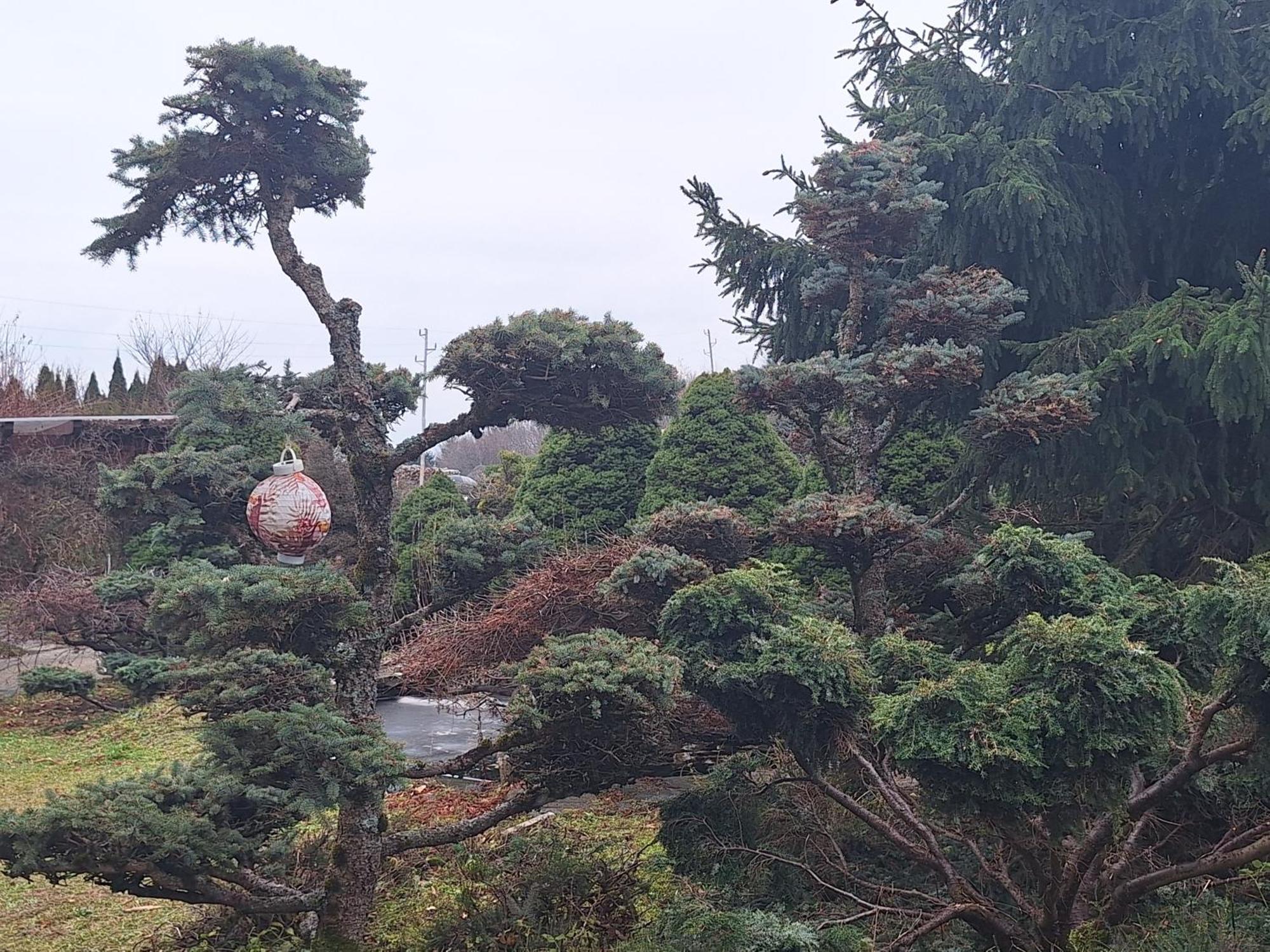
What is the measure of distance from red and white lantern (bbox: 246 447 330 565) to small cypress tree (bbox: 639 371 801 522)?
3875 mm

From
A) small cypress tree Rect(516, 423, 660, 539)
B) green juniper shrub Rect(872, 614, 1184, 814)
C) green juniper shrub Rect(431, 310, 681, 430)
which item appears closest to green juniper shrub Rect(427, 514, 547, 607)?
green juniper shrub Rect(431, 310, 681, 430)

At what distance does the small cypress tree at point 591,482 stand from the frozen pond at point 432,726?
6.08ft

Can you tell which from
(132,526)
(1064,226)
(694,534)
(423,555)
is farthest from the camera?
(132,526)

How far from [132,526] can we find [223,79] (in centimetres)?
740

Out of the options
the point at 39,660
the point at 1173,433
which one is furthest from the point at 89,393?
the point at 1173,433

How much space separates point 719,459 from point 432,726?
352 centimetres

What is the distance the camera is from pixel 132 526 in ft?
31.7

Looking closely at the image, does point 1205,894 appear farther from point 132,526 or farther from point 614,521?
point 132,526

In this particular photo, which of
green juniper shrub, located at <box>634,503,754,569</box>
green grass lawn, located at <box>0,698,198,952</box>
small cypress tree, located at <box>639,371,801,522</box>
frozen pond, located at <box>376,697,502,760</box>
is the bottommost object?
frozen pond, located at <box>376,697,502,760</box>

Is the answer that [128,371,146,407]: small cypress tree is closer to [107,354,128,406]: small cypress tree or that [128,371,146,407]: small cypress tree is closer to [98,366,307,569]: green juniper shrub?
[107,354,128,406]: small cypress tree

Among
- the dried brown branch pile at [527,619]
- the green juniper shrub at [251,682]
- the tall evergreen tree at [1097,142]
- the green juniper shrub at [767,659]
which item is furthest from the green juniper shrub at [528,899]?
the tall evergreen tree at [1097,142]

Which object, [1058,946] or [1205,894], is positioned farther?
[1205,894]

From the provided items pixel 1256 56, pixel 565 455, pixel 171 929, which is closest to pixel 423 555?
pixel 565 455

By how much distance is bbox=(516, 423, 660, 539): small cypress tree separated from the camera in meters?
8.36
